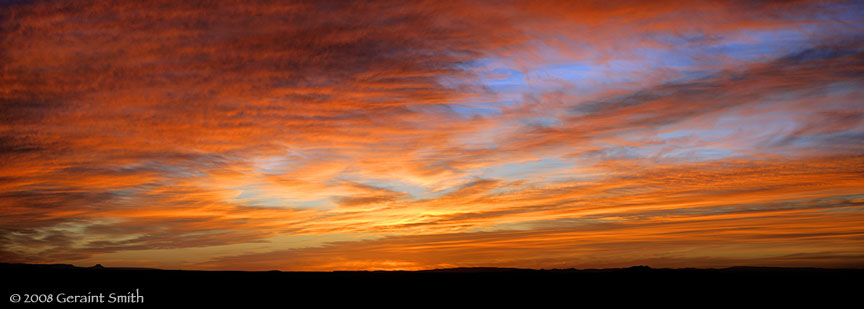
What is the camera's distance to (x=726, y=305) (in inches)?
1114

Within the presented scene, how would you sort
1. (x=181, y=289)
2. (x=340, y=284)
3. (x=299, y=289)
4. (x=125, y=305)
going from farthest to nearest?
(x=340, y=284) < (x=299, y=289) < (x=181, y=289) < (x=125, y=305)

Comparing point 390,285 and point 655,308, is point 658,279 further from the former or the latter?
point 390,285

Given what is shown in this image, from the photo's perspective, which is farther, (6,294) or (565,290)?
(565,290)

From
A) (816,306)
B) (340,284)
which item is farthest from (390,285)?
(816,306)

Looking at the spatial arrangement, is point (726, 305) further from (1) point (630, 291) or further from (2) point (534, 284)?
(2) point (534, 284)

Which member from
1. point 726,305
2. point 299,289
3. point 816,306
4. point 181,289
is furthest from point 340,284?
point 816,306

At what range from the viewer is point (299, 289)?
116 ft

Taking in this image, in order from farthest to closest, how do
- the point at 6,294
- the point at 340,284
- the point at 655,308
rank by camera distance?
the point at 340,284 < the point at 6,294 < the point at 655,308

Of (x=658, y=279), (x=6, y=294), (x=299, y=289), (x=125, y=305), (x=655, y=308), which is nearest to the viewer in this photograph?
(x=125, y=305)

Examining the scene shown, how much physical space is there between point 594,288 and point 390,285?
12.5 metres

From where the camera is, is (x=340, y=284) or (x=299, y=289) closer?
(x=299, y=289)

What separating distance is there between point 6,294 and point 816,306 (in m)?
39.0

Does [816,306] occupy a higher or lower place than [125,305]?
lower

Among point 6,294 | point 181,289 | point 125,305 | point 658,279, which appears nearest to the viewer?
point 125,305
